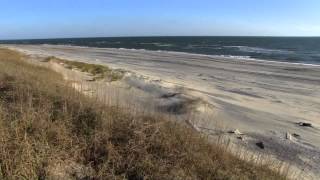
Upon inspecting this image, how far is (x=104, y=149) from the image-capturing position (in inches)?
231

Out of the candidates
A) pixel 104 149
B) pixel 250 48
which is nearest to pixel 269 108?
pixel 104 149

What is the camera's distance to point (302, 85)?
21719mm

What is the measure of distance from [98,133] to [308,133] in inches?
265

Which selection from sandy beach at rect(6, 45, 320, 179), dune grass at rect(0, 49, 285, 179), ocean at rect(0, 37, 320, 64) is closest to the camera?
dune grass at rect(0, 49, 285, 179)

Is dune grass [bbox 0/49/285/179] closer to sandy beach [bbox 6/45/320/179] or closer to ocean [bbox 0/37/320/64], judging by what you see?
sandy beach [bbox 6/45/320/179]

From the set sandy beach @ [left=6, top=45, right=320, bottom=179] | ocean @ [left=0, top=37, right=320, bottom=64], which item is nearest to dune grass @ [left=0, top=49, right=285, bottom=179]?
sandy beach @ [left=6, top=45, right=320, bottom=179]

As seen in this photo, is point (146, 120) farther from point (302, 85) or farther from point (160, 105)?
point (302, 85)

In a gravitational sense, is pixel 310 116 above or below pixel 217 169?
below

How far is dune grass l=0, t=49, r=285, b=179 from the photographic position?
17.2 feet

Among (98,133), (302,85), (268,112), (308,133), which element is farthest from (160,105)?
(302,85)

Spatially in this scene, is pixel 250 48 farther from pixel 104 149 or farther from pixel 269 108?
pixel 104 149

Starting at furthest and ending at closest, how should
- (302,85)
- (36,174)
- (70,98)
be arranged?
(302,85), (70,98), (36,174)

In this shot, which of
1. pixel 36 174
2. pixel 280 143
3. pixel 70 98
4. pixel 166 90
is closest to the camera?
pixel 36 174

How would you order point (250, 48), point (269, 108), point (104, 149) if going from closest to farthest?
point (104, 149), point (269, 108), point (250, 48)
